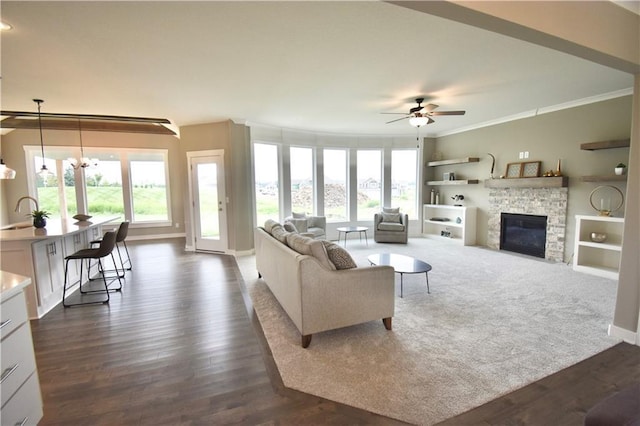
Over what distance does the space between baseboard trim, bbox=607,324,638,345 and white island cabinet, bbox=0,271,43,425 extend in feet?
14.3

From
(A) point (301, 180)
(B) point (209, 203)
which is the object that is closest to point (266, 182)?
(A) point (301, 180)

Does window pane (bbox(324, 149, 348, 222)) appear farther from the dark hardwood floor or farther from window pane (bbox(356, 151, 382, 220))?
the dark hardwood floor

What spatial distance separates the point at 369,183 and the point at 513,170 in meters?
3.21

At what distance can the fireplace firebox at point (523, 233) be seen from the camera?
5332 mm

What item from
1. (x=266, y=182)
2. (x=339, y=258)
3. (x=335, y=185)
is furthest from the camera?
(x=335, y=185)

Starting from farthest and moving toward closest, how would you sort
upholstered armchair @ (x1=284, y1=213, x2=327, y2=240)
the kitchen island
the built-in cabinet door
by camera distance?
upholstered armchair @ (x1=284, y1=213, x2=327, y2=240), the built-in cabinet door, the kitchen island

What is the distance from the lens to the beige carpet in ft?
6.30

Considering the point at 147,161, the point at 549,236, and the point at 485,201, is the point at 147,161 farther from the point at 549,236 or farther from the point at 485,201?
the point at 549,236

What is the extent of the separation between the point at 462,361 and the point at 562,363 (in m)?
0.77

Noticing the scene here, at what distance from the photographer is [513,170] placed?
5.74m

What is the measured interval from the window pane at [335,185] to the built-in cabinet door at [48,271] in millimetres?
5165

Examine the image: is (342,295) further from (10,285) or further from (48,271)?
(48,271)

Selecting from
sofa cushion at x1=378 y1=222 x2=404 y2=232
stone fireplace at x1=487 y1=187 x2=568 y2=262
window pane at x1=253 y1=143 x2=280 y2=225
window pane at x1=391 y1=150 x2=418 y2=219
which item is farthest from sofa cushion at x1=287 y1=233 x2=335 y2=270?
window pane at x1=391 y1=150 x2=418 y2=219

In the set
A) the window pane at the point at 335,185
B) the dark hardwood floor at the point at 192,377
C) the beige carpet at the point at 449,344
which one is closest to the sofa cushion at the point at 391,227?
the window pane at the point at 335,185
